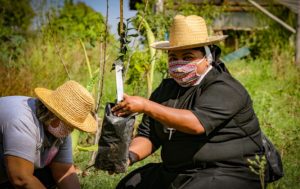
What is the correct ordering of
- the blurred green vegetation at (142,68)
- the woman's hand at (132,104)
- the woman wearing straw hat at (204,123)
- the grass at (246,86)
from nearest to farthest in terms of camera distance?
the woman's hand at (132,104) < the woman wearing straw hat at (204,123) < the grass at (246,86) < the blurred green vegetation at (142,68)

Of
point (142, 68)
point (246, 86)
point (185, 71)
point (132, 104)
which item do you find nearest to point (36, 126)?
point (132, 104)

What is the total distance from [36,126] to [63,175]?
0.72 meters

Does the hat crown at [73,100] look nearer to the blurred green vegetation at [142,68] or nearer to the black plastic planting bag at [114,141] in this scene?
the black plastic planting bag at [114,141]

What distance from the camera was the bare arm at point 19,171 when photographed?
12.3ft

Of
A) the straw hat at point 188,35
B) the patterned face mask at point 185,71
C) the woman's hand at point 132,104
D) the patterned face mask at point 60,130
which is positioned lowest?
the patterned face mask at point 60,130

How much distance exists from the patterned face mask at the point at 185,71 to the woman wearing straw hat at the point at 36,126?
0.62m

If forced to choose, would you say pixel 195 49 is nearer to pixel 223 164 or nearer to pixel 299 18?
pixel 223 164

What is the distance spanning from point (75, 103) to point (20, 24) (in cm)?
1307

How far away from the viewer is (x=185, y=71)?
3.86 meters

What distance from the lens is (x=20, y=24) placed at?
53.8ft

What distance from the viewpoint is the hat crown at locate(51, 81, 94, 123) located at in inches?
152

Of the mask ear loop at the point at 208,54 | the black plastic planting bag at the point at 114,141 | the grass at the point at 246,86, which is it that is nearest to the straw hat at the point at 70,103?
the black plastic planting bag at the point at 114,141

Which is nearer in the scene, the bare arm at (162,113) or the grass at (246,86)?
the bare arm at (162,113)

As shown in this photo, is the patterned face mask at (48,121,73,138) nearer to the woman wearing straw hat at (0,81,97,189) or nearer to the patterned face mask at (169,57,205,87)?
the woman wearing straw hat at (0,81,97,189)
